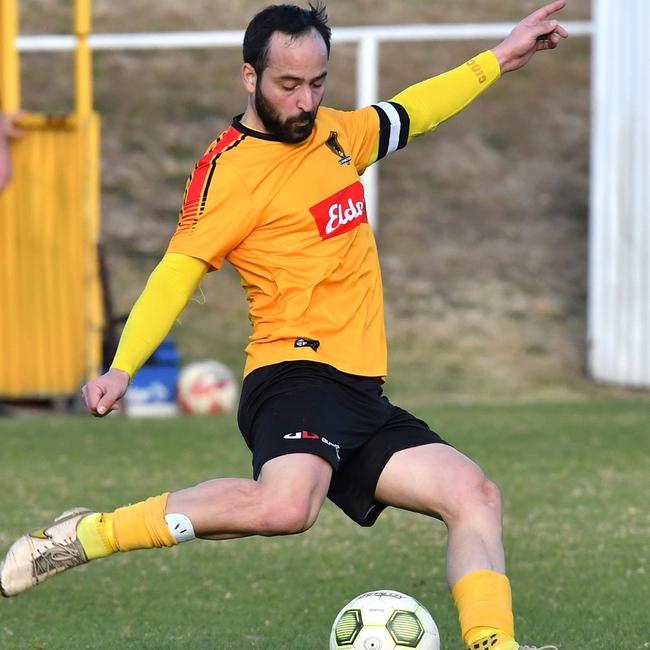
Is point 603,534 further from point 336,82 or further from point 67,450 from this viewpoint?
point 336,82

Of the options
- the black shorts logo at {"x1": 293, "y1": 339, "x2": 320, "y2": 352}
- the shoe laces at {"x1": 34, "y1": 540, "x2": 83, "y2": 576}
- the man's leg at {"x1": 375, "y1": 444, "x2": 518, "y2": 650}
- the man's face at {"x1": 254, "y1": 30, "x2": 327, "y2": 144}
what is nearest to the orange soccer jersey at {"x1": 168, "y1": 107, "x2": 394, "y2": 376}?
the black shorts logo at {"x1": 293, "y1": 339, "x2": 320, "y2": 352}

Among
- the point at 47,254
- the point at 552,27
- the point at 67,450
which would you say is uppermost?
the point at 552,27

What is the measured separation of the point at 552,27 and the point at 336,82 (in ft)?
58.5

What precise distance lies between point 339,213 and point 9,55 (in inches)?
345

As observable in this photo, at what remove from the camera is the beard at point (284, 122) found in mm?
5246

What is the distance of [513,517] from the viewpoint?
8508 mm

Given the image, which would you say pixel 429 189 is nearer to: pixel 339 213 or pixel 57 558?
pixel 339 213

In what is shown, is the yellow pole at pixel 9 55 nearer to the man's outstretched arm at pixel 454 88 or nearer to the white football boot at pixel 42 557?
the man's outstretched arm at pixel 454 88

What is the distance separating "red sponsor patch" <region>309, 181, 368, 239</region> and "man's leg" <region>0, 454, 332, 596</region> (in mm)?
827

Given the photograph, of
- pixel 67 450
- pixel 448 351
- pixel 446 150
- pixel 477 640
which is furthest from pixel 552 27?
pixel 446 150

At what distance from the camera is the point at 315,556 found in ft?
25.3

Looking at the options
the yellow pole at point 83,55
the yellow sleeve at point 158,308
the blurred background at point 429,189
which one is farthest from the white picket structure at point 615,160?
the yellow sleeve at point 158,308

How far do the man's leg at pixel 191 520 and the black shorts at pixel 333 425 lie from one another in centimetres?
9

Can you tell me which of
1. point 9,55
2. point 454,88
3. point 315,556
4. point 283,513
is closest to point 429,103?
point 454,88
